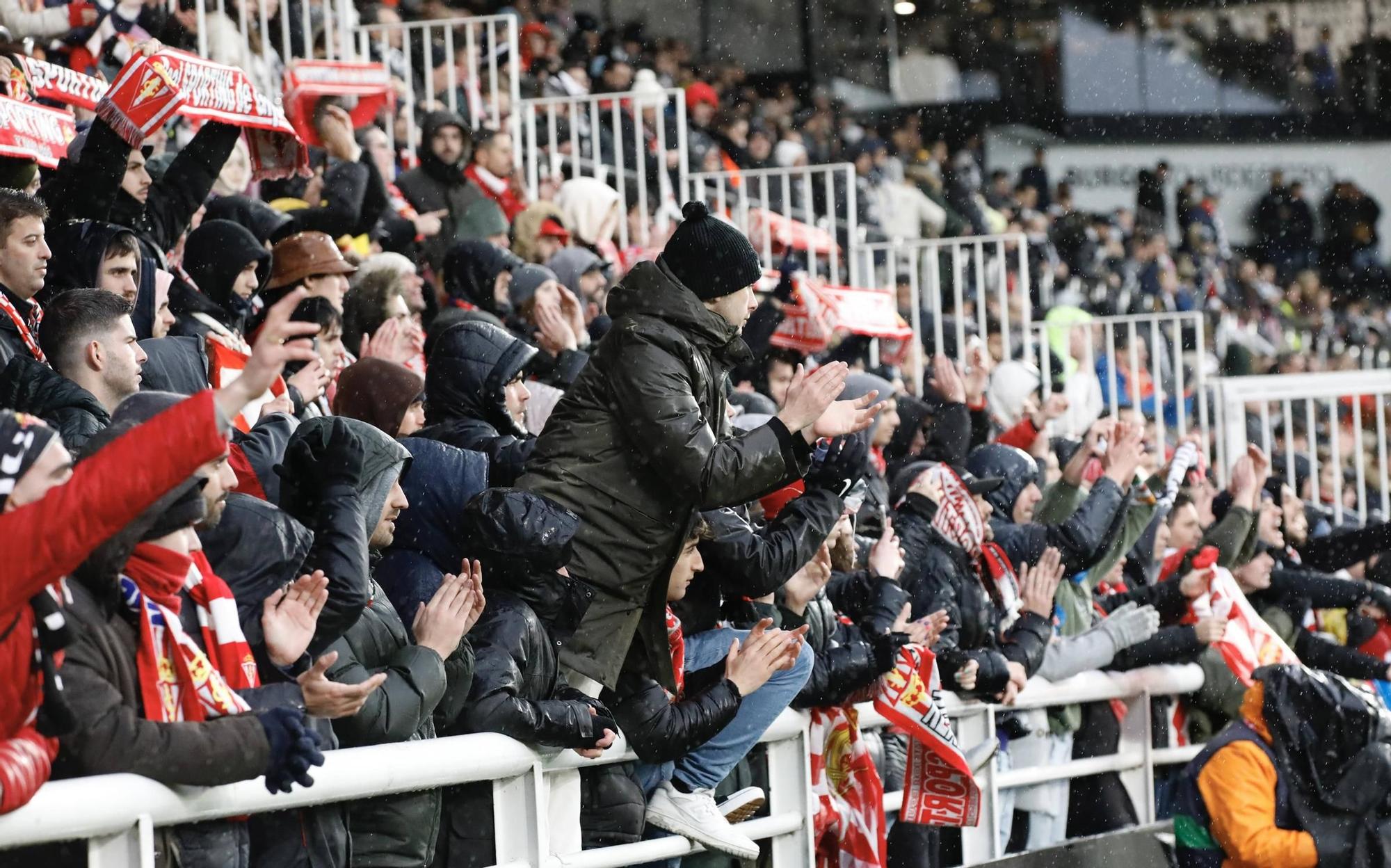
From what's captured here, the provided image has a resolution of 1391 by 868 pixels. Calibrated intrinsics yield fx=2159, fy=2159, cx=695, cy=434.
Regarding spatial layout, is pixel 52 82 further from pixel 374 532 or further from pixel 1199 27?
pixel 1199 27

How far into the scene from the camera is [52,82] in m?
6.72

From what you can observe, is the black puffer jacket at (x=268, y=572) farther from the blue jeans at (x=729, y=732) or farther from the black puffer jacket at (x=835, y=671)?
the black puffer jacket at (x=835, y=671)

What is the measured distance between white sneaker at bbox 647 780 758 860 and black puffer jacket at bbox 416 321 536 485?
3.25 ft

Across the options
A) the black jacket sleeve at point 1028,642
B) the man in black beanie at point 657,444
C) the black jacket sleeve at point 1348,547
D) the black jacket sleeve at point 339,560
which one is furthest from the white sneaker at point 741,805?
the black jacket sleeve at point 1348,547

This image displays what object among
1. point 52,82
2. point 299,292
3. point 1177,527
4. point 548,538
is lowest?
point 1177,527

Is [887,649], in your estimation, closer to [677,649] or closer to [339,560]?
[677,649]

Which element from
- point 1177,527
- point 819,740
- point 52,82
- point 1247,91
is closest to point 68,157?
point 52,82

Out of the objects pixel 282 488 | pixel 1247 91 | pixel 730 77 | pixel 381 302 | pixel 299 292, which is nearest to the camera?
pixel 299 292

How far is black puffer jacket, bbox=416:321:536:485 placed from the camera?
556 cm

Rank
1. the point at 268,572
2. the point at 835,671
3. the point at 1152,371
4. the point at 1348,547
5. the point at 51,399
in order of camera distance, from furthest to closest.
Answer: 1. the point at 1152,371
2. the point at 1348,547
3. the point at 835,671
4. the point at 51,399
5. the point at 268,572

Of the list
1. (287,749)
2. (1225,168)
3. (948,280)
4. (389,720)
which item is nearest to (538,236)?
(948,280)

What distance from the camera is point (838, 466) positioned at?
219 inches

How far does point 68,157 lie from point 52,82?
35.4 inches

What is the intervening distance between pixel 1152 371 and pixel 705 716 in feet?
32.8
